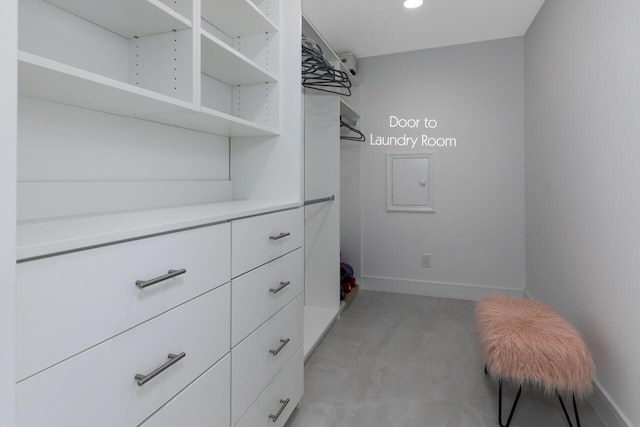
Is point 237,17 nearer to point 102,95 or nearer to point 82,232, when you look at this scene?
point 102,95

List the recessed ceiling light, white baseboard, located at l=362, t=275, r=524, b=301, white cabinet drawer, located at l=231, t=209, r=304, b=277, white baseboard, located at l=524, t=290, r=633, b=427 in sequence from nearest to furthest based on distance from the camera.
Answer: white cabinet drawer, located at l=231, t=209, r=304, b=277
white baseboard, located at l=524, t=290, r=633, b=427
the recessed ceiling light
white baseboard, located at l=362, t=275, r=524, b=301

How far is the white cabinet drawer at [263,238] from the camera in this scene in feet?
3.36

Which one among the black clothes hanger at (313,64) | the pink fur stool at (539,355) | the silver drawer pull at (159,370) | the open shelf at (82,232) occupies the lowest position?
the pink fur stool at (539,355)

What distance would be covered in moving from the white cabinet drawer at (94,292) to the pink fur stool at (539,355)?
1.26 m

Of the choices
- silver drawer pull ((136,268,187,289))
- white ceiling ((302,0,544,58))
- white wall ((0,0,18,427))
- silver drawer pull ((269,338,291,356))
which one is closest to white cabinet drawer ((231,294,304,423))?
silver drawer pull ((269,338,291,356))

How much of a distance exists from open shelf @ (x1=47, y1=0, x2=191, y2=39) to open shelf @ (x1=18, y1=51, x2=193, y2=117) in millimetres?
242

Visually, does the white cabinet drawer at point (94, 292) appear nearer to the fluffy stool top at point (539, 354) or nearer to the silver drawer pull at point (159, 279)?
the silver drawer pull at point (159, 279)

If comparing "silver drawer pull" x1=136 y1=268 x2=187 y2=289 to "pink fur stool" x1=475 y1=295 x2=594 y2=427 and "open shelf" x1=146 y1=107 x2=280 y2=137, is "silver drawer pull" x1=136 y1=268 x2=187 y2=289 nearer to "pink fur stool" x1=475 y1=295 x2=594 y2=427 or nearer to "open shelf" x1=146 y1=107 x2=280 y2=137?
"open shelf" x1=146 y1=107 x2=280 y2=137

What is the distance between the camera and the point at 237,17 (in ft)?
4.46

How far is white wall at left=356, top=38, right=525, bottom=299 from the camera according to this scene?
285 cm

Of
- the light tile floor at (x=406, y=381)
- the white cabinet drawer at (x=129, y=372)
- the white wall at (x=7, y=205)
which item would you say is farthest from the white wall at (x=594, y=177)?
the white wall at (x=7, y=205)

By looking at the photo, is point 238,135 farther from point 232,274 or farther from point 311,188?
point 311,188

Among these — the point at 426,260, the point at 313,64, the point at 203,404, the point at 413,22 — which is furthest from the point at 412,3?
the point at 203,404

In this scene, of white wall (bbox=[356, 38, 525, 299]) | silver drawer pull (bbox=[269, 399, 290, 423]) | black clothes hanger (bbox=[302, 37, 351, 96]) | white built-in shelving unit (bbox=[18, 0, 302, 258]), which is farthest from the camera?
white wall (bbox=[356, 38, 525, 299])
